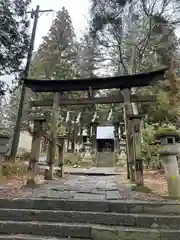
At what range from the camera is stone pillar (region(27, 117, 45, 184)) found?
436cm

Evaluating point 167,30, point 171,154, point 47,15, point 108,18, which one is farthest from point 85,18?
point 171,154

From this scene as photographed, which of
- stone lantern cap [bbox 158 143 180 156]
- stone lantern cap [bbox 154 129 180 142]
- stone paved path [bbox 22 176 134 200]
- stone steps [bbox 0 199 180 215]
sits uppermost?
stone lantern cap [bbox 154 129 180 142]

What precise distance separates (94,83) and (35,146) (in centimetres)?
274

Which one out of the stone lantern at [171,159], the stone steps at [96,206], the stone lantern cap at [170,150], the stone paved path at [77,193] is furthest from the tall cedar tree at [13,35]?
the stone lantern cap at [170,150]

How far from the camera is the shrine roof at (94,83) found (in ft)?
18.6

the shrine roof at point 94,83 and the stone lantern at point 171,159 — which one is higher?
the shrine roof at point 94,83

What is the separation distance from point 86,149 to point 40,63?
384 inches

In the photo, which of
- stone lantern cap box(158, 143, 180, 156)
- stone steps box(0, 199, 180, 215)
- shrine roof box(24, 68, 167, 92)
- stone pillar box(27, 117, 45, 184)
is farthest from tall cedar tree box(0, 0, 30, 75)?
stone lantern cap box(158, 143, 180, 156)

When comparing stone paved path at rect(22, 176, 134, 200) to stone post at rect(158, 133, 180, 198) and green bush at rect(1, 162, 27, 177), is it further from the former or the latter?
green bush at rect(1, 162, 27, 177)

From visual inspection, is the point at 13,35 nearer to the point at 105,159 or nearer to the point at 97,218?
the point at 97,218

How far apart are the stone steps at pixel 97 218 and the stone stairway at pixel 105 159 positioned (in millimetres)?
13212

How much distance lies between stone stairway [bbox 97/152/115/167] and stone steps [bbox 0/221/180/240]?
44.0 ft

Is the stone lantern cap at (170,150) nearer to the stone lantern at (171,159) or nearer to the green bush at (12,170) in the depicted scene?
the stone lantern at (171,159)

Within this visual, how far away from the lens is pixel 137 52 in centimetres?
1260
